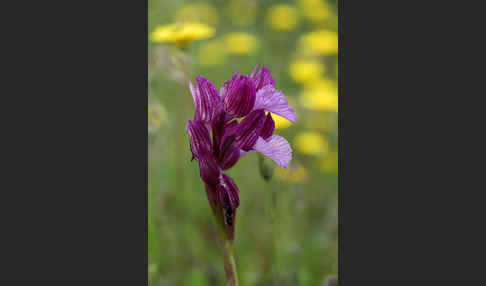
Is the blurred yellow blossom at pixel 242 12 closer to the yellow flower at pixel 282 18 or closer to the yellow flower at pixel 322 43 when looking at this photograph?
the yellow flower at pixel 282 18

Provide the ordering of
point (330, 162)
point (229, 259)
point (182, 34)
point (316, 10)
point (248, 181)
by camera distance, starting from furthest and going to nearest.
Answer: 1. point (316, 10)
2. point (330, 162)
3. point (248, 181)
4. point (182, 34)
5. point (229, 259)

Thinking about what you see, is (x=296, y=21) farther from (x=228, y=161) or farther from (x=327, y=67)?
(x=228, y=161)

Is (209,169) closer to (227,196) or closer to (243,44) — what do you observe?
(227,196)

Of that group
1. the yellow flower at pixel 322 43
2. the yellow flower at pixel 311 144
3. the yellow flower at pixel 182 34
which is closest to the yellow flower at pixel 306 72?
the yellow flower at pixel 322 43

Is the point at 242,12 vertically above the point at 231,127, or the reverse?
the point at 242,12

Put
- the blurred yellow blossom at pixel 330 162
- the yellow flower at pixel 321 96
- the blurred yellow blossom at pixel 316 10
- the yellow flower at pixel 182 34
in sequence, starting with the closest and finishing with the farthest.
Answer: the yellow flower at pixel 182 34 < the yellow flower at pixel 321 96 < the blurred yellow blossom at pixel 330 162 < the blurred yellow blossom at pixel 316 10

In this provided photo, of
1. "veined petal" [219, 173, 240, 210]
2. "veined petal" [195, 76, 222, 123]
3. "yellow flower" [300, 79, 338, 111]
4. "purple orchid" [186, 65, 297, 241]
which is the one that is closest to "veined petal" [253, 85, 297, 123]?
"purple orchid" [186, 65, 297, 241]

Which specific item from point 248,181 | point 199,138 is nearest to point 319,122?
point 248,181

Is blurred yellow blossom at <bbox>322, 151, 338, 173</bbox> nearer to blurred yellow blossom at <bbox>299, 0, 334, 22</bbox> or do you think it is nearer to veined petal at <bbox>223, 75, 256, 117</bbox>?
blurred yellow blossom at <bbox>299, 0, 334, 22</bbox>
